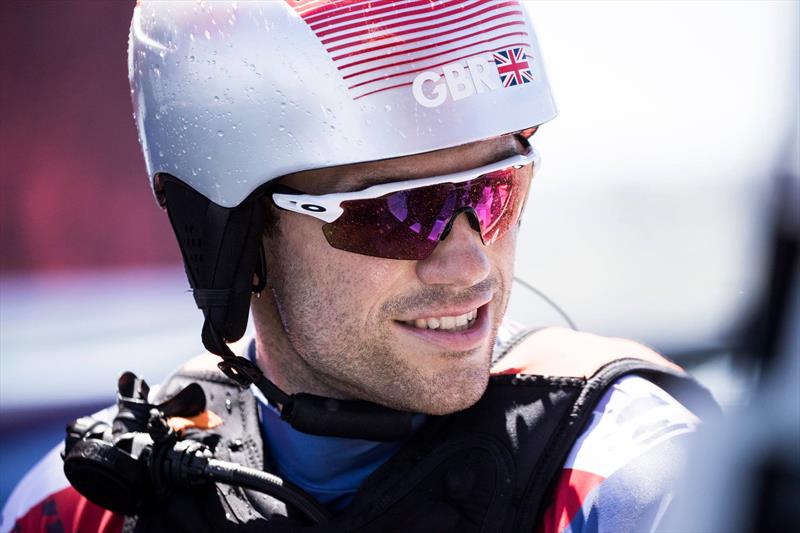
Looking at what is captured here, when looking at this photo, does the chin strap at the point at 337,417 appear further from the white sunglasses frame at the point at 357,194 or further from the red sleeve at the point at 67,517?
the red sleeve at the point at 67,517

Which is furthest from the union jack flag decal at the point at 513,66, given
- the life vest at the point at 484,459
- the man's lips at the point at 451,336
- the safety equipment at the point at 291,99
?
the life vest at the point at 484,459

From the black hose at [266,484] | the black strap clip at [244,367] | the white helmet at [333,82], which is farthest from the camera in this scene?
the black strap clip at [244,367]

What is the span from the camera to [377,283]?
4.61ft

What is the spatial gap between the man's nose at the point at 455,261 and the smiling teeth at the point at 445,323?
0.26 feet

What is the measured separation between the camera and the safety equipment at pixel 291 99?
4.23 feet

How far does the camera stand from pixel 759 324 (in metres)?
0.74

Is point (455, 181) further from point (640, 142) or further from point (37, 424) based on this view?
point (37, 424)

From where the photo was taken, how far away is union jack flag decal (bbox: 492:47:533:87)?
135cm

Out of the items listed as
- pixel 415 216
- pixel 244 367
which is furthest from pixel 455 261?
pixel 244 367

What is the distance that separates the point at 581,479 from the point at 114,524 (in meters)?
0.84

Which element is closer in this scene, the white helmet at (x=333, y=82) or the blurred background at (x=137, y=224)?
the white helmet at (x=333, y=82)

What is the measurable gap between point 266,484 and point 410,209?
0.51 m

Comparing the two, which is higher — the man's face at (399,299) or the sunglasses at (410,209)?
the sunglasses at (410,209)

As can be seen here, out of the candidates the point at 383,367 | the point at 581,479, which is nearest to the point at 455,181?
the point at 383,367
